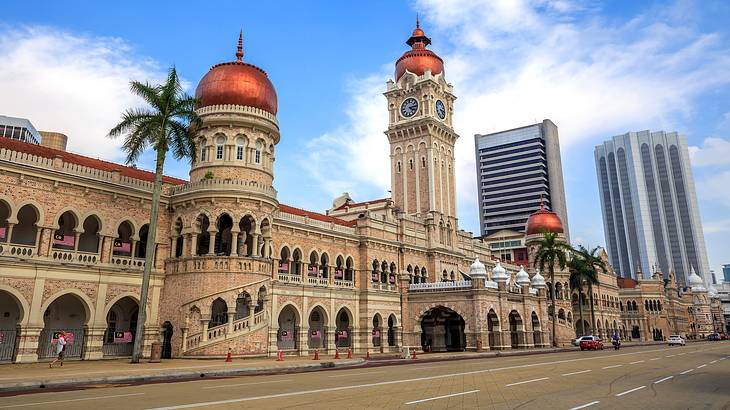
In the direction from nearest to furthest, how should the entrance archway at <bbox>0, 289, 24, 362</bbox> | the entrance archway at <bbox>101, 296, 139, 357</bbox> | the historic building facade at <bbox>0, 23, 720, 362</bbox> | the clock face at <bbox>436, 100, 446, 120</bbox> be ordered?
the entrance archway at <bbox>0, 289, 24, 362</bbox> → the historic building facade at <bbox>0, 23, 720, 362</bbox> → the entrance archway at <bbox>101, 296, 139, 357</bbox> → the clock face at <bbox>436, 100, 446, 120</bbox>

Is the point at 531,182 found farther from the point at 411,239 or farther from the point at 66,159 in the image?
the point at 66,159

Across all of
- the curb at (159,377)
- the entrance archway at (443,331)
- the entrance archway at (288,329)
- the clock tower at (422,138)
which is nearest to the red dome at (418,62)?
the clock tower at (422,138)

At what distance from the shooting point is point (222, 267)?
29.6 m

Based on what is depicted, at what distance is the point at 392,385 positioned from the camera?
14.8 metres

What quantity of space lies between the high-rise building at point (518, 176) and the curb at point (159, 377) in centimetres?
11596

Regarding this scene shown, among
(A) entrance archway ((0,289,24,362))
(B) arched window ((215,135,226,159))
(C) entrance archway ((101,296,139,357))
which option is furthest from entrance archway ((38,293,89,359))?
(B) arched window ((215,135,226,159))

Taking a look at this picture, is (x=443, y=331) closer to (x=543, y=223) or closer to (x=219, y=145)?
(x=219, y=145)

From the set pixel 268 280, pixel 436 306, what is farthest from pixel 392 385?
pixel 436 306

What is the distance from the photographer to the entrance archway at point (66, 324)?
26812mm

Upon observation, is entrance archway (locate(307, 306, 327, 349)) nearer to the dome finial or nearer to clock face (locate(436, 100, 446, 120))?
the dome finial

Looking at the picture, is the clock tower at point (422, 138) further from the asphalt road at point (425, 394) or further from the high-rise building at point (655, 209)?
the high-rise building at point (655, 209)

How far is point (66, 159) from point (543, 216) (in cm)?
5486

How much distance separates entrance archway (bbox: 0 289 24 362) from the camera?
24797mm

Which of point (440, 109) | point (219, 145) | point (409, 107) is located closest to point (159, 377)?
point (219, 145)
